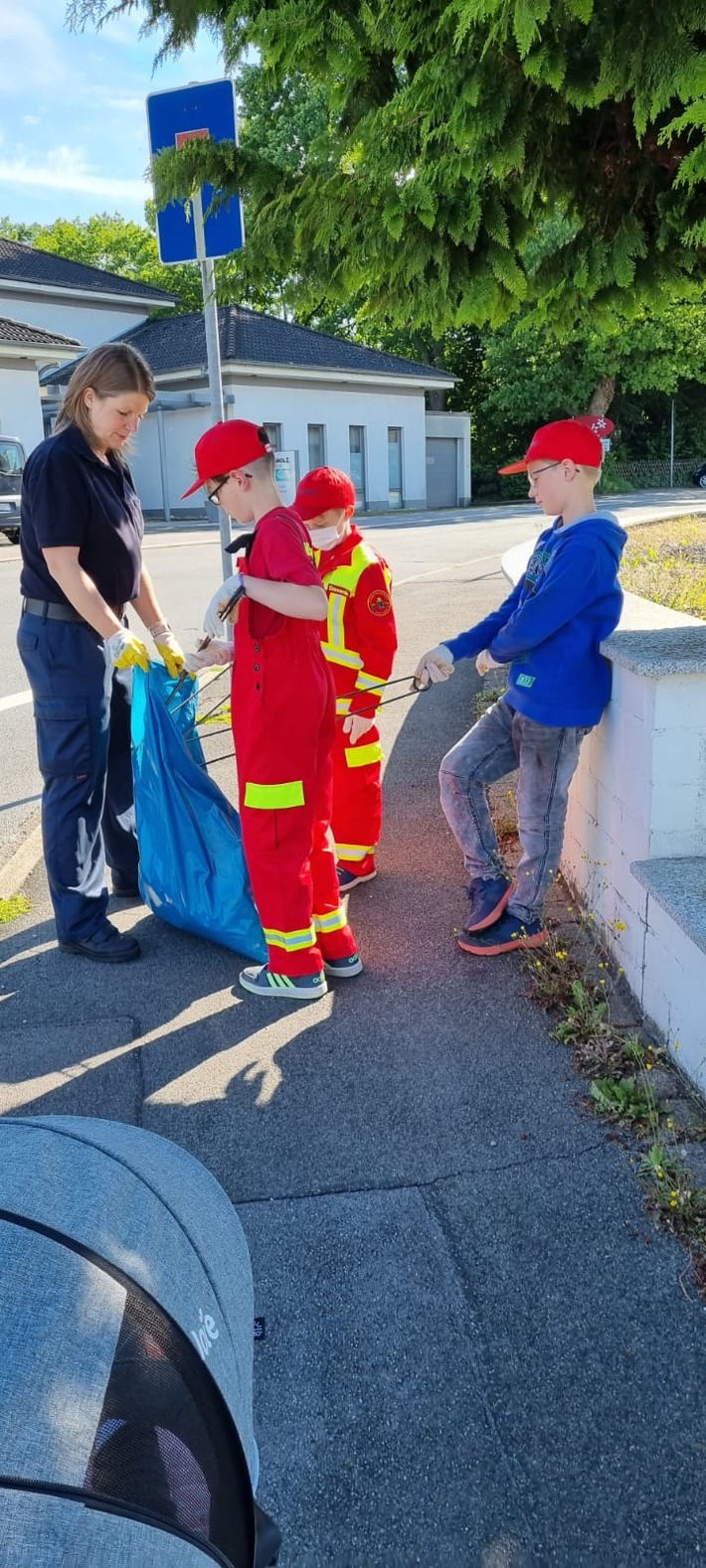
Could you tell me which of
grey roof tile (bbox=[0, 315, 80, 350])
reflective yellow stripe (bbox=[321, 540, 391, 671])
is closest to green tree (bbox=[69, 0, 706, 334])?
reflective yellow stripe (bbox=[321, 540, 391, 671])

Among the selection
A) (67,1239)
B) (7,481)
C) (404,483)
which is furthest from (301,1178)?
(404,483)

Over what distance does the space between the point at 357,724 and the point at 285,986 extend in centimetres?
123

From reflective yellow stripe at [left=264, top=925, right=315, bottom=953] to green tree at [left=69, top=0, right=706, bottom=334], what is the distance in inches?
83.7

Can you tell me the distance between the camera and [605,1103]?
311cm

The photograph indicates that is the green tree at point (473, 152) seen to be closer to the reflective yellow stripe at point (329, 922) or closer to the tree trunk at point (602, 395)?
the reflective yellow stripe at point (329, 922)

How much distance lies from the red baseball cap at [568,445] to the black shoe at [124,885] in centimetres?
240

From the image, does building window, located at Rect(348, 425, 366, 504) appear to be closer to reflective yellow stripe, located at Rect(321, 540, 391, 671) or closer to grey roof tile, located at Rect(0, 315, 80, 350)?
grey roof tile, located at Rect(0, 315, 80, 350)

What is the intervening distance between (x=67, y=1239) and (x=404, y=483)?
39936mm

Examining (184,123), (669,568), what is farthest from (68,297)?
(184,123)

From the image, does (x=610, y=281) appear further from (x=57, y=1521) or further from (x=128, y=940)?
(x=57, y=1521)

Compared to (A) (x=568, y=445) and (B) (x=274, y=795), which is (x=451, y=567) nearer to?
(A) (x=568, y=445)

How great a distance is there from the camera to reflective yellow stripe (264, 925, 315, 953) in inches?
149

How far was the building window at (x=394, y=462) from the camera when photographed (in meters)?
38.9

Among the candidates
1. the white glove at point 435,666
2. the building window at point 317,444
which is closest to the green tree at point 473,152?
the white glove at point 435,666
